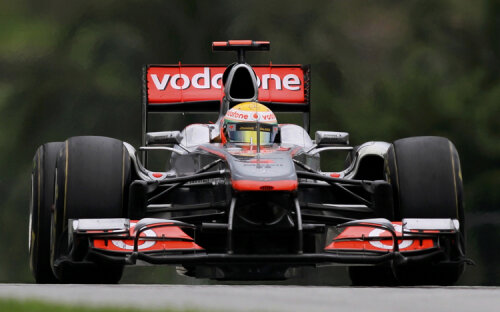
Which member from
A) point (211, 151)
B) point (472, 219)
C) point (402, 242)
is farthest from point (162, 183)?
point (472, 219)

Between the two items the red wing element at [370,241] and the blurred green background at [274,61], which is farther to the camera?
the blurred green background at [274,61]

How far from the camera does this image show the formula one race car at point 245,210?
933cm

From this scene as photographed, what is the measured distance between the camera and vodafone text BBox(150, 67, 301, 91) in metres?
14.2

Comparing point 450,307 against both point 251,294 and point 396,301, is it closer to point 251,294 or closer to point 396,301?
point 396,301

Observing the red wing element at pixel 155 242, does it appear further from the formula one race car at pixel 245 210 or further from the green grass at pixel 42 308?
the green grass at pixel 42 308

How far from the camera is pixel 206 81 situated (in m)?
14.3

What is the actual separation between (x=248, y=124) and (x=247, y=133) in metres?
0.08

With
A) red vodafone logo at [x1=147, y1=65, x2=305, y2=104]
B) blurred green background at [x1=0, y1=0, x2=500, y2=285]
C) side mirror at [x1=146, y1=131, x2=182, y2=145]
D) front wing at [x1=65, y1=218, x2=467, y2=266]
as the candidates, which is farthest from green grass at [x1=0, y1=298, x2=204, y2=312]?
blurred green background at [x1=0, y1=0, x2=500, y2=285]

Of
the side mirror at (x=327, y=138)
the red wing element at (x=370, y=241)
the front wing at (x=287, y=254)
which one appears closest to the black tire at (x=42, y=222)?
the front wing at (x=287, y=254)

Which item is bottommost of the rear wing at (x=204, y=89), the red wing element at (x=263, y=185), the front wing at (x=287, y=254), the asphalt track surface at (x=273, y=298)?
the asphalt track surface at (x=273, y=298)

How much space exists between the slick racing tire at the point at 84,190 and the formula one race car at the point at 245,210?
0.01 metres

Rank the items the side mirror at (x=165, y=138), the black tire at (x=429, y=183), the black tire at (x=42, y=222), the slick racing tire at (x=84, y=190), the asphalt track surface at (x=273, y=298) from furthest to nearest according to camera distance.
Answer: the side mirror at (x=165, y=138) < the black tire at (x=42, y=222) < the black tire at (x=429, y=183) < the slick racing tire at (x=84, y=190) < the asphalt track surface at (x=273, y=298)

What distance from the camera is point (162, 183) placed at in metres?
10.2

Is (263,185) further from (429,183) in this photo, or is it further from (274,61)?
(274,61)
